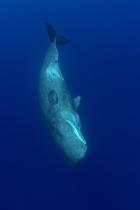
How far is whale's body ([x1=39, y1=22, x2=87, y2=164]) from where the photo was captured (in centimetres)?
937

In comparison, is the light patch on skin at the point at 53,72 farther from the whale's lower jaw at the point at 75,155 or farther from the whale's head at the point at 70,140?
the whale's lower jaw at the point at 75,155

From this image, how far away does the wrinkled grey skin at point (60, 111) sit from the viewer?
9.37 m

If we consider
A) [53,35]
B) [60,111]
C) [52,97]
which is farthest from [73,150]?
[53,35]

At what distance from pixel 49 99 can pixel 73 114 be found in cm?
69

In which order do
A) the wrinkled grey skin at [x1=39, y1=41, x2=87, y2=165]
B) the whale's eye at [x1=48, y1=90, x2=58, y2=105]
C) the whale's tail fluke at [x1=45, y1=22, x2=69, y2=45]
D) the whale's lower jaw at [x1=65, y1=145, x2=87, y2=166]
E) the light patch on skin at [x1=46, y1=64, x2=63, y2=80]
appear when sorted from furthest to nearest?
the whale's tail fluke at [x1=45, y1=22, x2=69, y2=45] < the light patch on skin at [x1=46, y1=64, x2=63, y2=80] < the whale's eye at [x1=48, y1=90, x2=58, y2=105] < the wrinkled grey skin at [x1=39, y1=41, x2=87, y2=165] < the whale's lower jaw at [x1=65, y1=145, x2=87, y2=166]

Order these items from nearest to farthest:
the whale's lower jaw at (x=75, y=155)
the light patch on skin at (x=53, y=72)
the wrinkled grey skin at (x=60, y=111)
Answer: the whale's lower jaw at (x=75, y=155) < the wrinkled grey skin at (x=60, y=111) < the light patch on skin at (x=53, y=72)

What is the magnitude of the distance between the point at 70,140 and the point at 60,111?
44.8 inches

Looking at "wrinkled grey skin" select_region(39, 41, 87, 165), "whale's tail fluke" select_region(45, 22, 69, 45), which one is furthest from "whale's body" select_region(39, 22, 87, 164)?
"whale's tail fluke" select_region(45, 22, 69, 45)

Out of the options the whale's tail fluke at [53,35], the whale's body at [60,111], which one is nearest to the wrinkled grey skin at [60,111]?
the whale's body at [60,111]

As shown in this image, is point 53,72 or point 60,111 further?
point 53,72

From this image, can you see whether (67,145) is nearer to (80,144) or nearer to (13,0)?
(80,144)

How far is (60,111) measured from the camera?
1038 cm

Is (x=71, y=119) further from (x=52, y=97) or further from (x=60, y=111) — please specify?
(x=52, y=97)

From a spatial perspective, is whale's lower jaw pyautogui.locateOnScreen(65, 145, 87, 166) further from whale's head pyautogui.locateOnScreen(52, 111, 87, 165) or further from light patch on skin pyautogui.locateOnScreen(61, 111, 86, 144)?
light patch on skin pyautogui.locateOnScreen(61, 111, 86, 144)
